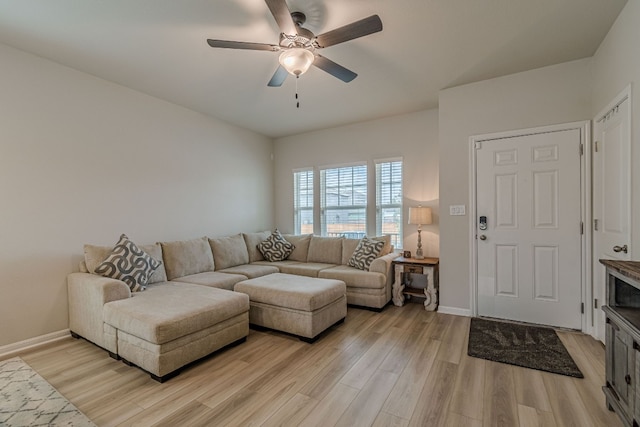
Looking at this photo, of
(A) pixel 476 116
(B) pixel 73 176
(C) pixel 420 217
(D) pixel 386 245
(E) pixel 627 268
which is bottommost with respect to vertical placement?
(D) pixel 386 245

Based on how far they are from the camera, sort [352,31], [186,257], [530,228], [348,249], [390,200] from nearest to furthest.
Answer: [352,31] → [530,228] → [186,257] → [348,249] → [390,200]

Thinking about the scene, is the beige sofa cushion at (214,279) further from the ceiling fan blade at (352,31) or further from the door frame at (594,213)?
the door frame at (594,213)

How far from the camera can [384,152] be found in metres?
4.66

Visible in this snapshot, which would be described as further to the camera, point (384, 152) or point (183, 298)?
point (384, 152)

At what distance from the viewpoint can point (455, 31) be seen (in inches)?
96.3

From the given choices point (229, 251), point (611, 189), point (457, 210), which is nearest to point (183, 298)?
point (229, 251)

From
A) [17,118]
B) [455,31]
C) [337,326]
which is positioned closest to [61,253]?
[17,118]

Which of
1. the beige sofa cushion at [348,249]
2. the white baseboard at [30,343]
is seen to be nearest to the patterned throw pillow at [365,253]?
the beige sofa cushion at [348,249]

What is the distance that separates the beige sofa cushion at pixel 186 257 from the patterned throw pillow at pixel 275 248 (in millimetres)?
948

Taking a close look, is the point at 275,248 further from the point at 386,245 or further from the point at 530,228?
the point at 530,228

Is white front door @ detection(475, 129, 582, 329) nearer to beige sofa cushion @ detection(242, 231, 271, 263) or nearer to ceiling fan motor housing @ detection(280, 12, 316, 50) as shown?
ceiling fan motor housing @ detection(280, 12, 316, 50)

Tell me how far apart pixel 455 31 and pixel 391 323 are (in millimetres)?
2943

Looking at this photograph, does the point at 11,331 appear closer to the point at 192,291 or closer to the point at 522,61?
the point at 192,291

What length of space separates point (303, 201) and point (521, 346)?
3900 millimetres
